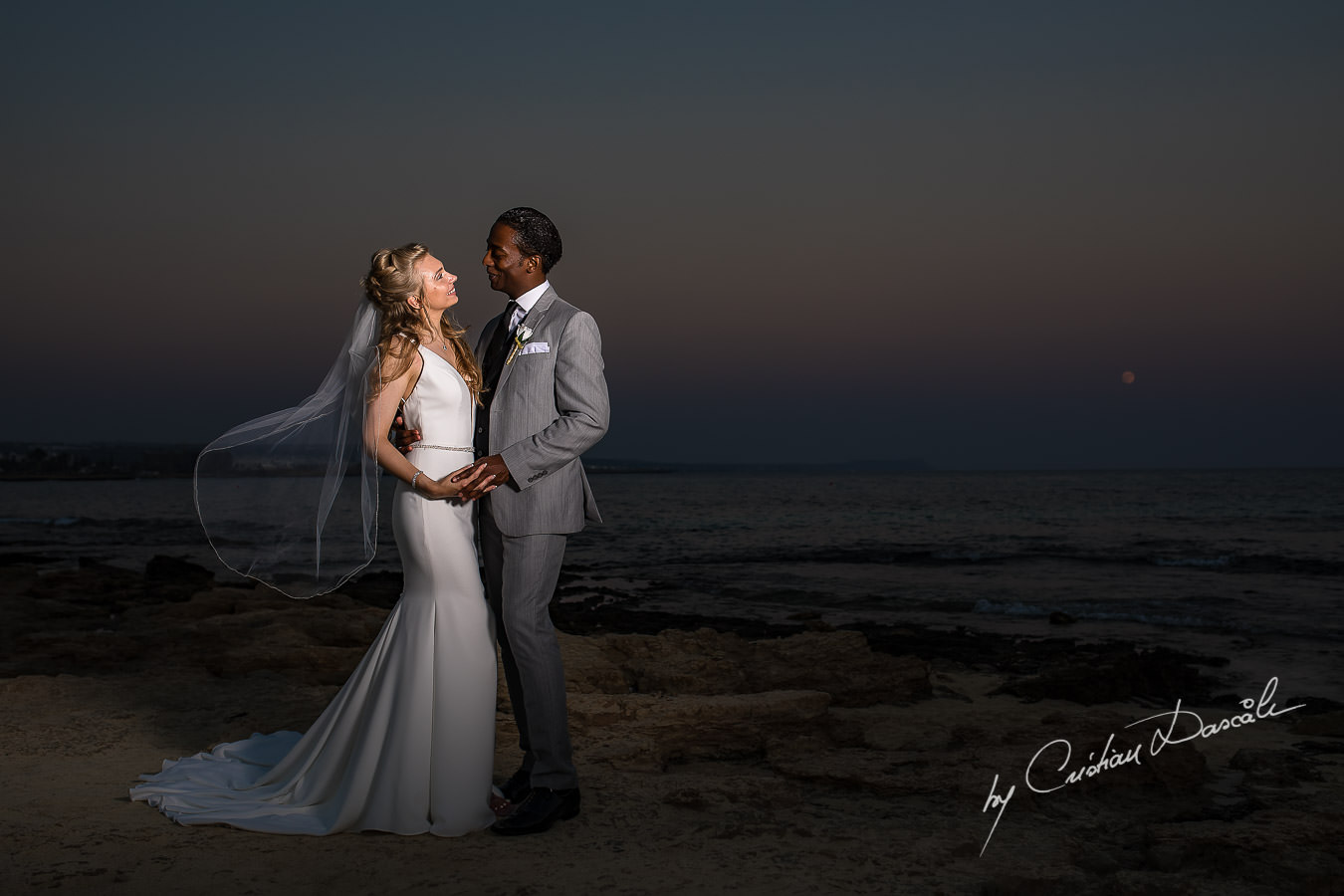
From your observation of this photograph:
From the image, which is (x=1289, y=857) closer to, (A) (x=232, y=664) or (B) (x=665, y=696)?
(B) (x=665, y=696)

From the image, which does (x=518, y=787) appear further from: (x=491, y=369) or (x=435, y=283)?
(x=435, y=283)

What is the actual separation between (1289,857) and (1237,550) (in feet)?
76.0

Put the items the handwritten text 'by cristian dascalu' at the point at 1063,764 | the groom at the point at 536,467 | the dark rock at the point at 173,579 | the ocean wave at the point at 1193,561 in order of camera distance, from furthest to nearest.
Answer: the ocean wave at the point at 1193,561 < the dark rock at the point at 173,579 < the handwritten text 'by cristian dascalu' at the point at 1063,764 < the groom at the point at 536,467

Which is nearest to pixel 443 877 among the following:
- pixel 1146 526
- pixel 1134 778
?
pixel 1134 778

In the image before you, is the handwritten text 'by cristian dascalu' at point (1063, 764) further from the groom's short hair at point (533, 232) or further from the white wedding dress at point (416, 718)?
the groom's short hair at point (533, 232)

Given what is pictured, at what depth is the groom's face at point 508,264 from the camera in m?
3.86

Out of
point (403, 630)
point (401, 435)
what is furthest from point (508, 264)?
point (403, 630)

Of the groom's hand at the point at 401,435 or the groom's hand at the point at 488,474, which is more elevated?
the groom's hand at the point at 401,435

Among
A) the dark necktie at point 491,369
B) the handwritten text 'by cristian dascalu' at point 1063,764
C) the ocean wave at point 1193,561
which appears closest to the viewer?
the dark necktie at point 491,369

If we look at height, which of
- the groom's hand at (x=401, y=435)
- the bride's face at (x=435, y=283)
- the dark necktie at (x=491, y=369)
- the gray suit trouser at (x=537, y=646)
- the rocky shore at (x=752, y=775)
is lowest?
the rocky shore at (x=752, y=775)

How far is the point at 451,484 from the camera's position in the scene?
3713 millimetres

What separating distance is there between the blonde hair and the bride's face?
0.02 m

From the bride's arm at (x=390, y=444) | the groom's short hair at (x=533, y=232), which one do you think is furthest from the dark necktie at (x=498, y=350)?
the bride's arm at (x=390, y=444)

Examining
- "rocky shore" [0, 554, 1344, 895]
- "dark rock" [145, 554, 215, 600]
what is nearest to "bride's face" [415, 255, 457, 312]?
"rocky shore" [0, 554, 1344, 895]
